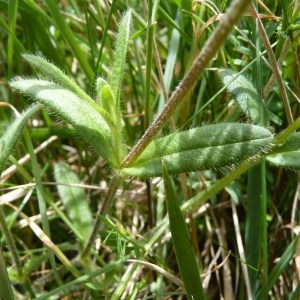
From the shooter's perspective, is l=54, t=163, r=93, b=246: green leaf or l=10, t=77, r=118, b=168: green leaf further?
l=54, t=163, r=93, b=246: green leaf

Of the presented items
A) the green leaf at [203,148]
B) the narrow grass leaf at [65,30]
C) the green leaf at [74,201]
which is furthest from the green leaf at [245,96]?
the green leaf at [74,201]

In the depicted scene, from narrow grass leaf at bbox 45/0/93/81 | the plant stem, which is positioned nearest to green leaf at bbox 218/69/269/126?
the plant stem

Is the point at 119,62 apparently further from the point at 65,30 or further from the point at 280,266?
the point at 280,266

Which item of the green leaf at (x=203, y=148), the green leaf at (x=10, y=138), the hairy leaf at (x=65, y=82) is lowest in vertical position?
the green leaf at (x=203, y=148)

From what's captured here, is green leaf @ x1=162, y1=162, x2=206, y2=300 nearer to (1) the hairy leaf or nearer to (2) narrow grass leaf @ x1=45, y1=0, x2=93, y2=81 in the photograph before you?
(1) the hairy leaf

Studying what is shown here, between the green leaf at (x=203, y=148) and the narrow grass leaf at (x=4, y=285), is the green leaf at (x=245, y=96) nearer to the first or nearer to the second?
the green leaf at (x=203, y=148)

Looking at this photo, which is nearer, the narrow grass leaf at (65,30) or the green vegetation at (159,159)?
the green vegetation at (159,159)

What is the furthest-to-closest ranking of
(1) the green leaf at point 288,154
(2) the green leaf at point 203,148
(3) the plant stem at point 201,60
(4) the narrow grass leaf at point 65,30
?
(4) the narrow grass leaf at point 65,30 → (1) the green leaf at point 288,154 → (2) the green leaf at point 203,148 → (3) the plant stem at point 201,60

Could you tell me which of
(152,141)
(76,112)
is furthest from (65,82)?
(152,141)

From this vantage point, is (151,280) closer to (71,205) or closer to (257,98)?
(71,205)

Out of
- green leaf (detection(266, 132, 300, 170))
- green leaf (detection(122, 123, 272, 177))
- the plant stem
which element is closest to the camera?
the plant stem
